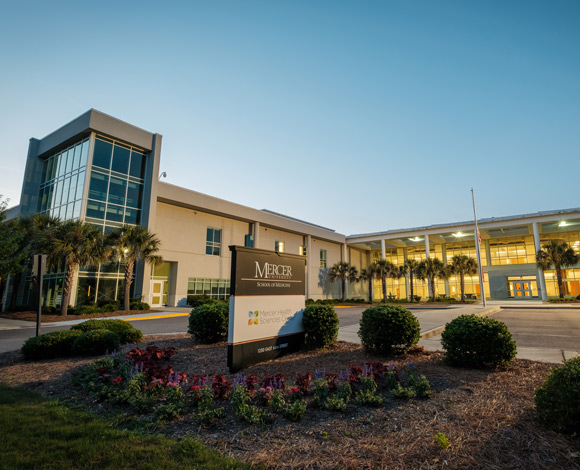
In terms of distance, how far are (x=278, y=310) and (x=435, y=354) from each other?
3.73m

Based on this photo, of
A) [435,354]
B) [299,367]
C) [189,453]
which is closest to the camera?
[189,453]

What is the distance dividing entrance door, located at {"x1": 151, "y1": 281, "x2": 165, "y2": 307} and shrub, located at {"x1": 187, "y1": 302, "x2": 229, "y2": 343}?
2138cm

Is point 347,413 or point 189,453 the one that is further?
A: point 347,413

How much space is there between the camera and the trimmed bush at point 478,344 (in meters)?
5.96

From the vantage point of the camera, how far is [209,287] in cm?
3234

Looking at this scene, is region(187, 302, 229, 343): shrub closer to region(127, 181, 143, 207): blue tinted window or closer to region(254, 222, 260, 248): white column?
region(127, 181, 143, 207): blue tinted window

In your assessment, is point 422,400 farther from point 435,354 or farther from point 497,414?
point 435,354

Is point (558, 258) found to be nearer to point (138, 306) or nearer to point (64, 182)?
point (138, 306)

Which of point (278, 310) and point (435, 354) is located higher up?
point (278, 310)

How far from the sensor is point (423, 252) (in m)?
56.5

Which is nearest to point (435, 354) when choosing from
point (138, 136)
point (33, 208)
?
point (138, 136)

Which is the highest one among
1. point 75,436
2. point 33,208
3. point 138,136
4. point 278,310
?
point 138,136

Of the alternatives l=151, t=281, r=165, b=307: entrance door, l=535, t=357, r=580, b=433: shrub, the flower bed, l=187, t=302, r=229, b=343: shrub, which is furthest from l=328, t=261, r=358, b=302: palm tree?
l=535, t=357, r=580, b=433: shrub

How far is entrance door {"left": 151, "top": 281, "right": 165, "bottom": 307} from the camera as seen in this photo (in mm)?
28359
